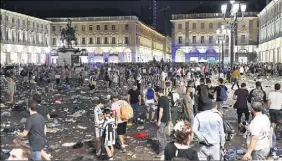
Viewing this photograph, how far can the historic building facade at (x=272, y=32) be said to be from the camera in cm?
6066

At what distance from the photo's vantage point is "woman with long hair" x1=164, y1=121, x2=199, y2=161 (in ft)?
18.4

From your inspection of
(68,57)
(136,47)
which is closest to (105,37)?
(136,47)

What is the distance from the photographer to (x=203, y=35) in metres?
96.4

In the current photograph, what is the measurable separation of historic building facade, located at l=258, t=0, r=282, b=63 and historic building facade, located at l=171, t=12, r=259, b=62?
8.93 metres

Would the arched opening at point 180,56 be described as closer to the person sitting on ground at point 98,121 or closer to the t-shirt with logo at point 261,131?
the person sitting on ground at point 98,121

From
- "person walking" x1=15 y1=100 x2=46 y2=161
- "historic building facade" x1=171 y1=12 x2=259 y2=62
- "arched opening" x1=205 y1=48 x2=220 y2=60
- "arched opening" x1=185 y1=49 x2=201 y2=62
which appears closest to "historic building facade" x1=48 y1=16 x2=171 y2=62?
"historic building facade" x1=171 y1=12 x2=259 y2=62

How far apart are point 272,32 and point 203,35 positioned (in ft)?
95.0

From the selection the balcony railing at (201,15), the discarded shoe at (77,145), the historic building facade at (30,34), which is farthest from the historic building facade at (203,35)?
the discarded shoe at (77,145)

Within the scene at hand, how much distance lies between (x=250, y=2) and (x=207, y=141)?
322 ft

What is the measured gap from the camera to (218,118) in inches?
296

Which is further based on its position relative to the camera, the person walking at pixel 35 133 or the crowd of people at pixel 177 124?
the person walking at pixel 35 133

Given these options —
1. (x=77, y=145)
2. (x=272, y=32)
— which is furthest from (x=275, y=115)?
(x=272, y=32)

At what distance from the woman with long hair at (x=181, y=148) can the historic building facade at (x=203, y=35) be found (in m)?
87.6

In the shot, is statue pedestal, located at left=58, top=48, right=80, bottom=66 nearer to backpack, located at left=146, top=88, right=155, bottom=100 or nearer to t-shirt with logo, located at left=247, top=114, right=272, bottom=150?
backpack, located at left=146, top=88, right=155, bottom=100
